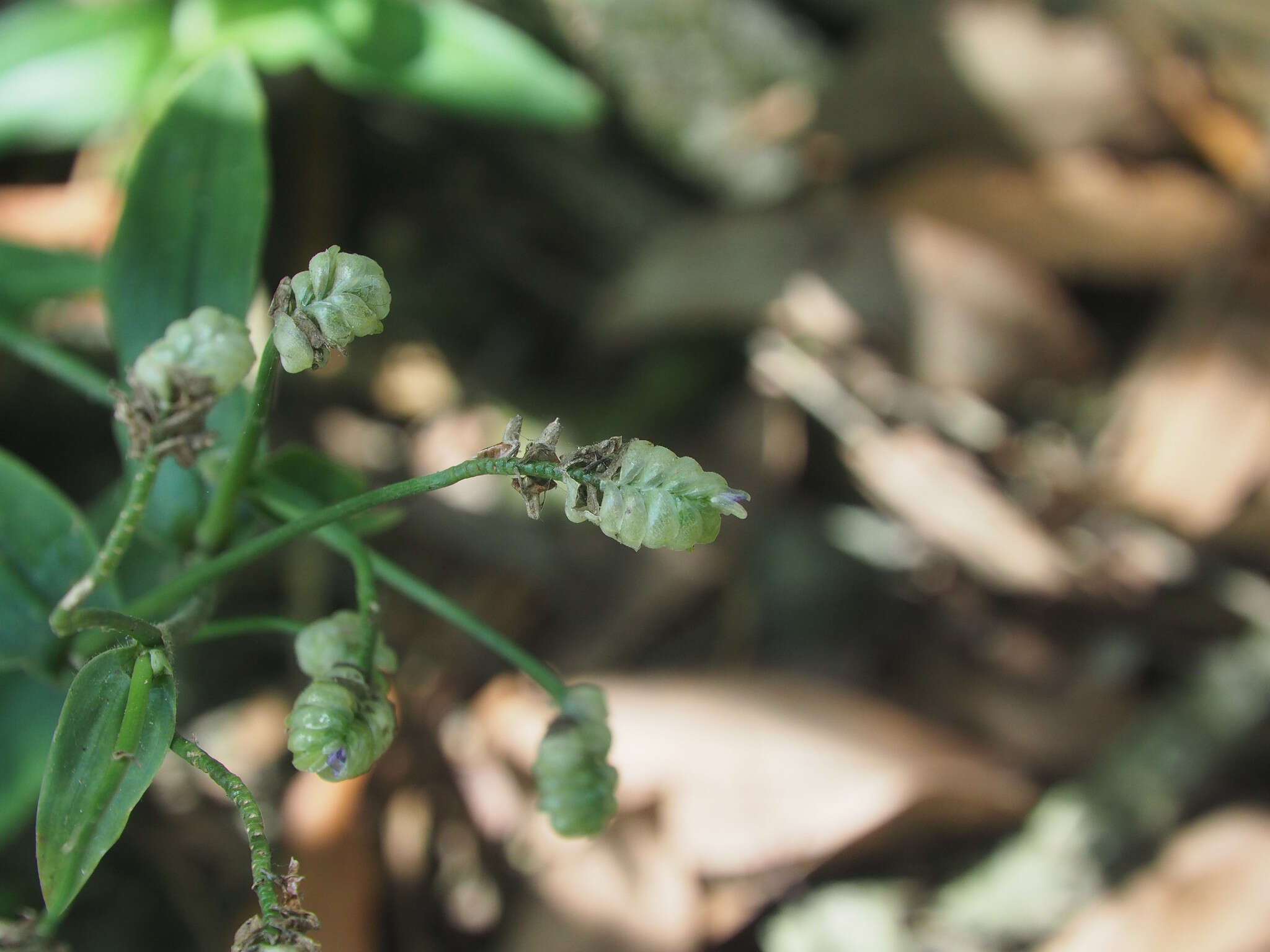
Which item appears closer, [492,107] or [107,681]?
[107,681]

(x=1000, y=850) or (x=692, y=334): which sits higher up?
(x=692, y=334)

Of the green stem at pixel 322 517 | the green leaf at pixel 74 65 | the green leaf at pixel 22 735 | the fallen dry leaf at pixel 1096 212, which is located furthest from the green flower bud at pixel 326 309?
the fallen dry leaf at pixel 1096 212

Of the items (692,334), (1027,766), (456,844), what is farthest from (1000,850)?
(692,334)

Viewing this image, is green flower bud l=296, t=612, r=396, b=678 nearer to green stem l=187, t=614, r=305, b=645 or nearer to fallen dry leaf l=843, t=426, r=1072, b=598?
green stem l=187, t=614, r=305, b=645

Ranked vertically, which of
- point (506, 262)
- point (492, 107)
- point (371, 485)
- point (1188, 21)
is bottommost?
point (371, 485)

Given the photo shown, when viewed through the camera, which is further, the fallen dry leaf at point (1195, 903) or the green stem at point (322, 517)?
the fallen dry leaf at point (1195, 903)

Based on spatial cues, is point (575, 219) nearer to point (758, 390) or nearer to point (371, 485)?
point (758, 390)

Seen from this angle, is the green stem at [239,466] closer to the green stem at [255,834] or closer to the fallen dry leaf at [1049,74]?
the green stem at [255,834]
